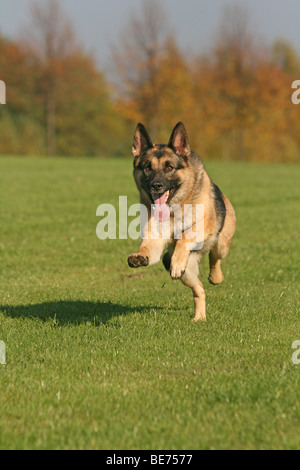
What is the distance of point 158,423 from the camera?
14.0 feet

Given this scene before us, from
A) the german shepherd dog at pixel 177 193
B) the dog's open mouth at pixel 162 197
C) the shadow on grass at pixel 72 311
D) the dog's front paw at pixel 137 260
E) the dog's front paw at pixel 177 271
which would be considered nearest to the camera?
the dog's front paw at pixel 137 260

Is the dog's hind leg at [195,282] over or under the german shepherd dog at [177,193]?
under

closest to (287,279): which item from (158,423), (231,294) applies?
(231,294)

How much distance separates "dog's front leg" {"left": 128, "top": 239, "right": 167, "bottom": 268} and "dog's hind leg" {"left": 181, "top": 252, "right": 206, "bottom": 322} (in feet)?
1.66

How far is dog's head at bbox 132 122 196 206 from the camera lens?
6930 millimetres

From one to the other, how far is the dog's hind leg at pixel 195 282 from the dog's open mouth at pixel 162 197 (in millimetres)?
757

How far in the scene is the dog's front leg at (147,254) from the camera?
6395 millimetres

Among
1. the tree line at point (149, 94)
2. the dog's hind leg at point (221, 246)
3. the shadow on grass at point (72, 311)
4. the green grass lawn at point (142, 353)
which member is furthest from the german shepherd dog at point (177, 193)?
the tree line at point (149, 94)

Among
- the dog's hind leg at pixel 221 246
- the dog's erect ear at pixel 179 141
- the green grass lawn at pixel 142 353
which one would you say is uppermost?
the dog's erect ear at pixel 179 141

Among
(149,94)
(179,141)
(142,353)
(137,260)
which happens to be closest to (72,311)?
(137,260)

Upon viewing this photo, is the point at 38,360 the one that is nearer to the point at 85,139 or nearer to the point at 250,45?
the point at 250,45

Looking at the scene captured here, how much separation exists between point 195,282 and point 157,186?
1.44 metres

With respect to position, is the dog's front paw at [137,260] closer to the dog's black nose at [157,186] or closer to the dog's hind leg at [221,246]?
the dog's black nose at [157,186]
